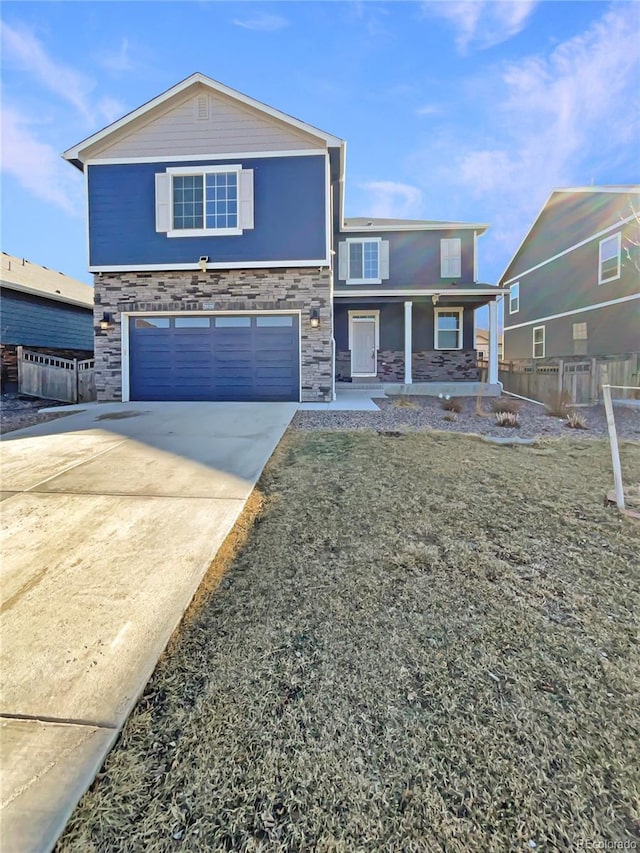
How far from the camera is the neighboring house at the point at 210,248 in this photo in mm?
10500

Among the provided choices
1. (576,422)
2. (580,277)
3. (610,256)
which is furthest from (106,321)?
(580,277)

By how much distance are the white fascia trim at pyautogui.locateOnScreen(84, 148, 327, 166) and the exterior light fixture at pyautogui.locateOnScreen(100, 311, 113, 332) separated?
374cm

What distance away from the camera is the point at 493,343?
45.1 ft

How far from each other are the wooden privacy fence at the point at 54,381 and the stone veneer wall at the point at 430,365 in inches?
328

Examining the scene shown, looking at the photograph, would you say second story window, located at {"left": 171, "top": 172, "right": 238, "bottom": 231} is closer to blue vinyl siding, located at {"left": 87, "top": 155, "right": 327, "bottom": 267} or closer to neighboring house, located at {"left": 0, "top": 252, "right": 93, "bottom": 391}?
blue vinyl siding, located at {"left": 87, "top": 155, "right": 327, "bottom": 267}

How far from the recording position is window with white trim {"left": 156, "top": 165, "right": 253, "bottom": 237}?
10.5m

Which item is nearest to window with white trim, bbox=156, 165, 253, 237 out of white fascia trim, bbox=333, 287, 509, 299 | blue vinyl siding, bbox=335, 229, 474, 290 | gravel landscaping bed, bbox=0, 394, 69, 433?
white fascia trim, bbox=333, 287, 509, 299

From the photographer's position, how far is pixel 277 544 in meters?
3.19

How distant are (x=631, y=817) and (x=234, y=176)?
12187mm

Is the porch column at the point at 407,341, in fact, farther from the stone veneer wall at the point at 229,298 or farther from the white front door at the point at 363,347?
the stone veneer wall at the point at 229,298

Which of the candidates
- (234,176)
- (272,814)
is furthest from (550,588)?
(234,176)

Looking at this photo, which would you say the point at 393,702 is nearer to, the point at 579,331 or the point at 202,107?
the point at 202,107

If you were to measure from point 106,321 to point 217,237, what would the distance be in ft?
11.8

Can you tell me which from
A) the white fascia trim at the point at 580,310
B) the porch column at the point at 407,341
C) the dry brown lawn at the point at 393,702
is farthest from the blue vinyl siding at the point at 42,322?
the white fascia trim at the point at 580,310
